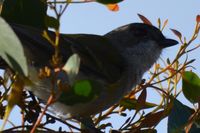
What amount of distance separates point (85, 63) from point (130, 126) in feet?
1.97

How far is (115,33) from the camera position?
14.3ft

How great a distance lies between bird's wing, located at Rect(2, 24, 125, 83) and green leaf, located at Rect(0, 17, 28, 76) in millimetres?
521

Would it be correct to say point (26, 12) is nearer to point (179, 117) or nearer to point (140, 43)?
point (179, 117)

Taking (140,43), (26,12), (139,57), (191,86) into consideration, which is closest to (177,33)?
(191,86)

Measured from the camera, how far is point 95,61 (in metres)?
2.72

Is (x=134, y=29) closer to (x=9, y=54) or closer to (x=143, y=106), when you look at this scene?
(x=143, y=106)

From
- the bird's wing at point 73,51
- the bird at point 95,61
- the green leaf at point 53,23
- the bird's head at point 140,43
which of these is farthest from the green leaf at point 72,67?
the bird's head at point 140,43

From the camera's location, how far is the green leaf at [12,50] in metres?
1.28

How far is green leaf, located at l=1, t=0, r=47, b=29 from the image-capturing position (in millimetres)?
Result: 2121

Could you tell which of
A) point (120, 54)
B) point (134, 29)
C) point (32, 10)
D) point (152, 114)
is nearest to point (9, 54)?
point (32, 10)

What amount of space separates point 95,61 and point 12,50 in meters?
1.42

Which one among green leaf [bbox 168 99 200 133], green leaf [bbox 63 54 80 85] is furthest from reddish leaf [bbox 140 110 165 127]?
green leaf [bbox 63 54 80 85]

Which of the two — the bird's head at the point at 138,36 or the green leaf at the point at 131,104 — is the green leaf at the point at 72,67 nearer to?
the green leaf at the point at 131,104

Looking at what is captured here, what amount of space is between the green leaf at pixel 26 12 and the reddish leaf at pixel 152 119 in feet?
2.11
